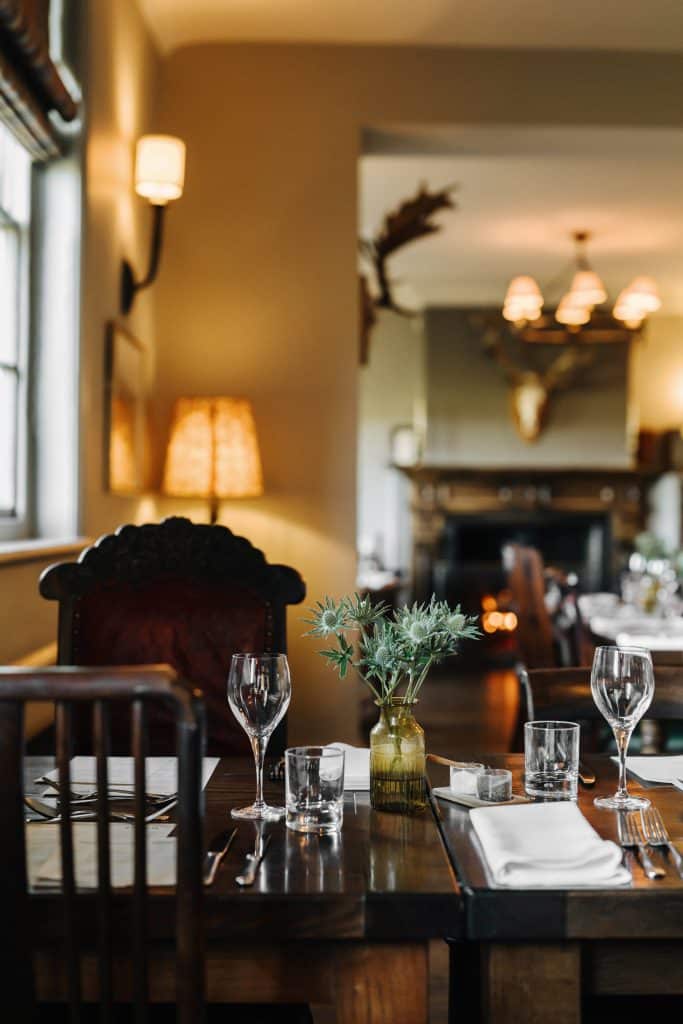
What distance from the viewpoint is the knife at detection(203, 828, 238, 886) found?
115 centimetres

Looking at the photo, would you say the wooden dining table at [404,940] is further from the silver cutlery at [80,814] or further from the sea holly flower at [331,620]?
the sea holly flower at [331,620]

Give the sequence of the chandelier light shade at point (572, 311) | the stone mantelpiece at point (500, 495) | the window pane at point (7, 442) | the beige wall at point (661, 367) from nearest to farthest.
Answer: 1. the window pane at point (7, 442)
2. the chandelier light shade at point (572, 311)
3. the stone mantelpiece at point (500, 495)
4. the beige wall at point (661, 367)

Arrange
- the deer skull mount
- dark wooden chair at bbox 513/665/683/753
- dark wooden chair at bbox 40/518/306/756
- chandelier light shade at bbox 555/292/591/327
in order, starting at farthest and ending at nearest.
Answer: the deer skull mount < chandelier light shade at bbox 555/292/591/327 < dark wooden chair at bbox 40/518/306/756 < dark wooden chair at bbox 513/665/683/753

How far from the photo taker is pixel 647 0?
3.66 metres

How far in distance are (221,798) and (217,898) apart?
15.4 inches

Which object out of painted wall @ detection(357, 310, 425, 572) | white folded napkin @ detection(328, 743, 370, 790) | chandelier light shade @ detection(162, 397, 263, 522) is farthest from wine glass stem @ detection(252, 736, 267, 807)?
painted wall @ detection(357, 310, 425, 572)

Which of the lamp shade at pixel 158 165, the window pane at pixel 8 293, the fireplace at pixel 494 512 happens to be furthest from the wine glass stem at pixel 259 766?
the fireplace at pixel 494 512

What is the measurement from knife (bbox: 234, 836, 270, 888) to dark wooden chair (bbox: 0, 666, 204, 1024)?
164 millimetres

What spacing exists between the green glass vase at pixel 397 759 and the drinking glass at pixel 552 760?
16 centimetres

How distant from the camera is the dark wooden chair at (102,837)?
3.08 ft

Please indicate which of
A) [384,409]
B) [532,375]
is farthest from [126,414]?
[384,409]

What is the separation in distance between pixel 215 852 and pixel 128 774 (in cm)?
38

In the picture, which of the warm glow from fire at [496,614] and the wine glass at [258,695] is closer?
the wine glass at [258,695]

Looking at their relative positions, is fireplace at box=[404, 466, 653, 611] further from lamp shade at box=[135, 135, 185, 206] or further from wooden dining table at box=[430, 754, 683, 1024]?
wooden dining table at box=[430, 754, 683, 1024]
